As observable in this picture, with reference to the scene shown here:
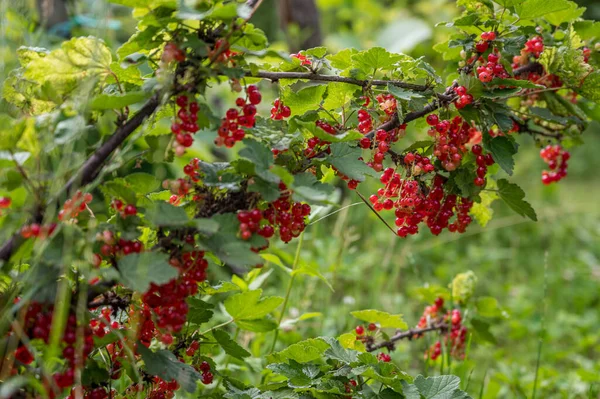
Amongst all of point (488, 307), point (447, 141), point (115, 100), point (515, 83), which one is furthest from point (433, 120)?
point (488, 307)

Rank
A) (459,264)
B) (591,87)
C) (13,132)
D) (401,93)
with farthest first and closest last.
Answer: (459,264)
(591,87)
(401,93)
(13,132)

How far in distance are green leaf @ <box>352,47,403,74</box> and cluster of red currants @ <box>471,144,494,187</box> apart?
28 cm

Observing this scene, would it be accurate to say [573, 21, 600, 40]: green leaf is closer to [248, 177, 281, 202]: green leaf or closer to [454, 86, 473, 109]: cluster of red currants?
[454, 86, 473, 109]: cluster of red currants

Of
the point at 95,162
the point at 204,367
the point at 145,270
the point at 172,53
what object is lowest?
the point at 204,367

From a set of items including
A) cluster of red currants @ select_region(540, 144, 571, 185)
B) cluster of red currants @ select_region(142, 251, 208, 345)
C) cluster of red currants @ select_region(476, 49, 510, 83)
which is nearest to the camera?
cluster of red currants @ select_region(142, 251, 208, 345)

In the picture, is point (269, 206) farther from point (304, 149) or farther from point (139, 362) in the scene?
point (139, 362)

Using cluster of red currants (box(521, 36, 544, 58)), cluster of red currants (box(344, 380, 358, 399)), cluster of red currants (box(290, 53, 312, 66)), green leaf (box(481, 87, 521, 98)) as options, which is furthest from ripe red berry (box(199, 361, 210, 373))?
cluster of red currants (box(521, 36, 544, 58))

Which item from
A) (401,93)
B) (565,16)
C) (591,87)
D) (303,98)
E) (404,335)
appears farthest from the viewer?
(404,335)

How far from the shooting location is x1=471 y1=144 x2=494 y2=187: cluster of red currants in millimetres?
1238

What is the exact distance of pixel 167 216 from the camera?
870mm

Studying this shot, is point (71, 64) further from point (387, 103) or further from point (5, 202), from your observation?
point (387, 103)

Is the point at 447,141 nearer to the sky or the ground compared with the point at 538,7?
nearer to the ground

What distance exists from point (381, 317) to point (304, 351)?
281mm

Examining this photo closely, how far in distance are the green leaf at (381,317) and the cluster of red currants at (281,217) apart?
380mm
